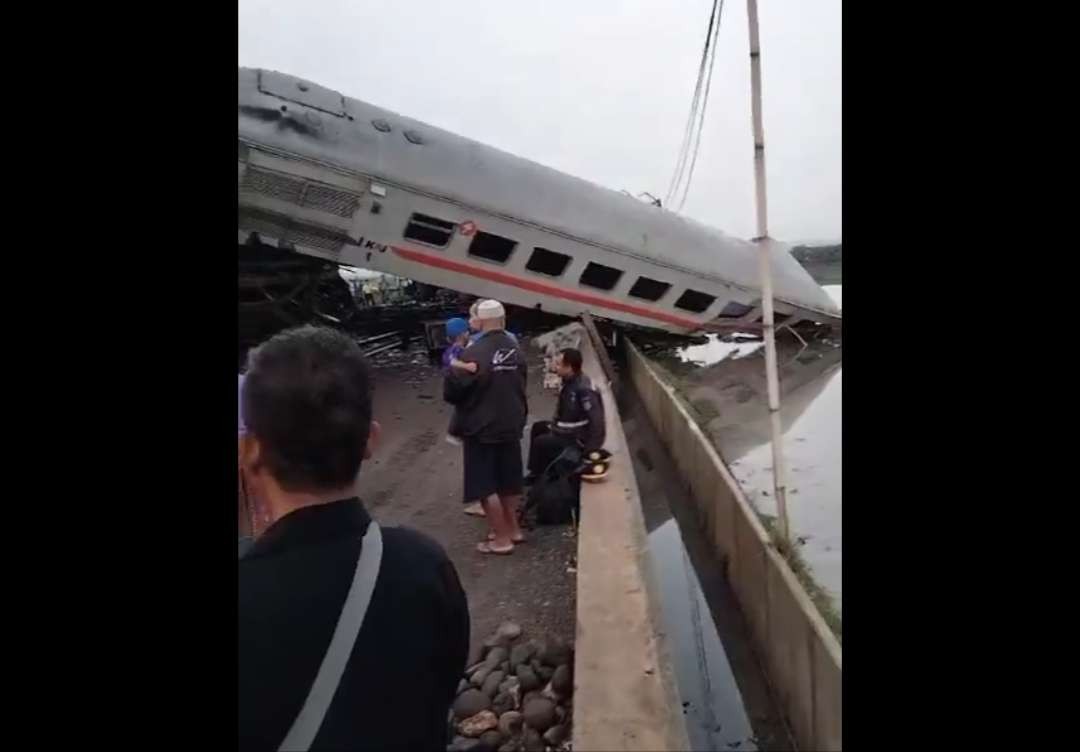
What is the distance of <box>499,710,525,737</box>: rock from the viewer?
1.93 m

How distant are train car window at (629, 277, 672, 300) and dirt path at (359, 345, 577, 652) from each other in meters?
2.86

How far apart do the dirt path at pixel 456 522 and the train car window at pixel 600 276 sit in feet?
7.81

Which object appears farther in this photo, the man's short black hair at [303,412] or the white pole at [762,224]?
the white pole at [762,224]

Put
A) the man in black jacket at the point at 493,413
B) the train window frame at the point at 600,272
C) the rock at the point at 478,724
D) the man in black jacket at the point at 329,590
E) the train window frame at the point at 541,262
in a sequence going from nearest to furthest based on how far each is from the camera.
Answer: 1. the man in black jacket at the point at 329,590
2. the rock at the point at 478,724
3. the man in black jacket at the point at 493,413
4. the train window frame at the point at 541,262
5. the train window frame at the point at 600,272

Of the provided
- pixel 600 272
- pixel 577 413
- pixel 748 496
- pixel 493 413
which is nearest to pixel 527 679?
pixel 493 413

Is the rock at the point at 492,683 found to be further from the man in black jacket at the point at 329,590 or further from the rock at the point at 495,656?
the man in black jacket at the point at 329,590

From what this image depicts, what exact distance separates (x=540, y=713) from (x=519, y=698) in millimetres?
102

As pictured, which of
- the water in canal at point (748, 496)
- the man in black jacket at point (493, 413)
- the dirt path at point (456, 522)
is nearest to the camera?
the man in black jacket at point (493, 413)

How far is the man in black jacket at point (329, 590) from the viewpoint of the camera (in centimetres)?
85

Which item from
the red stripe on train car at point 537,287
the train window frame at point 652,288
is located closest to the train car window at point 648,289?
the train window frame at point 652,288

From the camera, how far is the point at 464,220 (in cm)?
728
